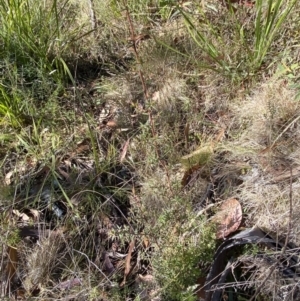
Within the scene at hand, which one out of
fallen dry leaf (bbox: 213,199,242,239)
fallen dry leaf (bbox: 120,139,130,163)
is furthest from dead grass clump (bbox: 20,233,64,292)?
fallen dry leaf (bbox: 213,199,242,239)

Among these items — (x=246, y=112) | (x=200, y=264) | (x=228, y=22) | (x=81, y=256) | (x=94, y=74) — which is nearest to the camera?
(x=200, y=264)

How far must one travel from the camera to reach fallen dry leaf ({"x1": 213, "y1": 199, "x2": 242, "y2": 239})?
2.15 meters

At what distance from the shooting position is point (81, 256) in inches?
88.2

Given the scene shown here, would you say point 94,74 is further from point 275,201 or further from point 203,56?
point 275,201

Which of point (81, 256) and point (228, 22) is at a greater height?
point (228, 22)

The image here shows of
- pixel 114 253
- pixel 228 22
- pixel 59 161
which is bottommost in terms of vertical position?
pixel 114 253

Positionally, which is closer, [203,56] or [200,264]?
[200,264]

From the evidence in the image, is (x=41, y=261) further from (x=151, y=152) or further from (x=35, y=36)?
(x=35, y=36)

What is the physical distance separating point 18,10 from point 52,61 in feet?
0.96

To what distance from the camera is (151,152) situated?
239 centimetres

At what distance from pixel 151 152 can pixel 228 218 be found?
0.46 meters

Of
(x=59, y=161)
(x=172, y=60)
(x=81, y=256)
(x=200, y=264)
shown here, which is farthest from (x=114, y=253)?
(x=172, y=60)

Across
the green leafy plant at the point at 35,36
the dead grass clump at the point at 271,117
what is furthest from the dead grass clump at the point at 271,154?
the green leafy plant at the point at 35,36

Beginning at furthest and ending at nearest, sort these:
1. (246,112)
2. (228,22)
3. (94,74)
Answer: (94,74), (228,22), (246,112)
